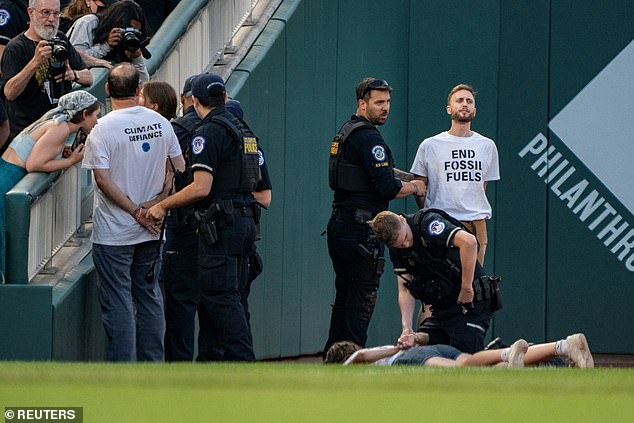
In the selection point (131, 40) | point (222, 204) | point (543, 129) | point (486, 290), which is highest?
point (131, 40)

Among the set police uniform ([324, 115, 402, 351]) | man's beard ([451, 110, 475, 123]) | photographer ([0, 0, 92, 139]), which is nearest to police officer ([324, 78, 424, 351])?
police uniform ([324, 115, 402, 351])

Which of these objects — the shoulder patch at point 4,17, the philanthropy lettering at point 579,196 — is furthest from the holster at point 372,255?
the philanthropy lettering at point 579,196

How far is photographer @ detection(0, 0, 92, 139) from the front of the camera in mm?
9031

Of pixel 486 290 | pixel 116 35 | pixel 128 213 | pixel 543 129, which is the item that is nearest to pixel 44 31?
pixel 116 35

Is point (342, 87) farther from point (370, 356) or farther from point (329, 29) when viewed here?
point (370, 356)

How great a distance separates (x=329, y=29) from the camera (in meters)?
11.8


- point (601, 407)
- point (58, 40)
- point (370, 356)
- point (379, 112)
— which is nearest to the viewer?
point (601, 407)

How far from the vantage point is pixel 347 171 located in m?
9.66

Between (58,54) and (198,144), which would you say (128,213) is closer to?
(198,144)

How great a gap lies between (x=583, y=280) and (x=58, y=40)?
18.5 feet

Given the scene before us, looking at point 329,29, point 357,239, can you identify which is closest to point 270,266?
point 357,239

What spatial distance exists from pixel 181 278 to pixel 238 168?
81 centimetres

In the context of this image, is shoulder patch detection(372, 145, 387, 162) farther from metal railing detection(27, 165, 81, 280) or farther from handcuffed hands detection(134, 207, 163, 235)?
metal railing detection(27, 165, 81, 280)

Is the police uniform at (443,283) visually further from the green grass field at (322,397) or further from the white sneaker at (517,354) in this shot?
the green grass field at (322,397)
